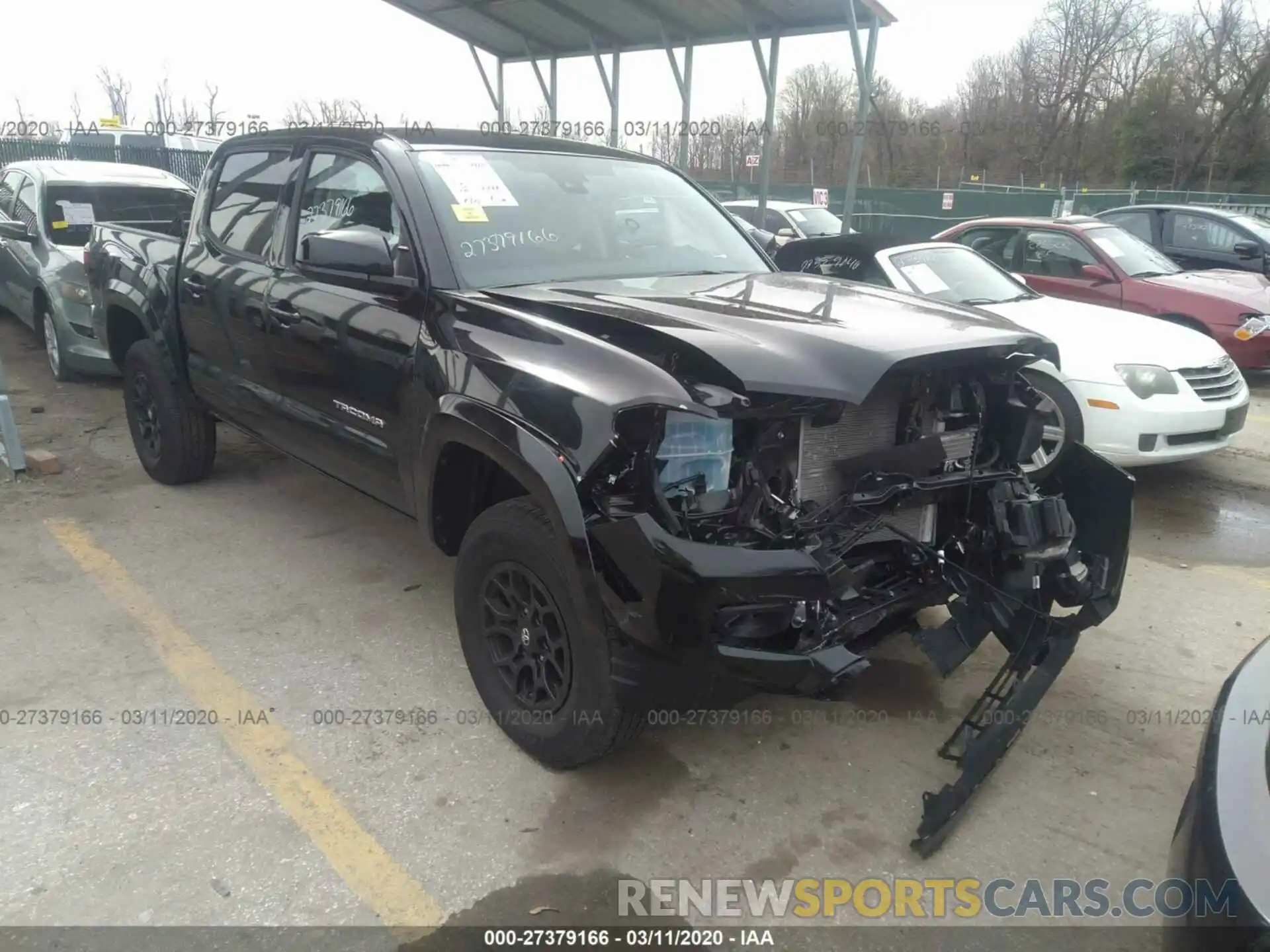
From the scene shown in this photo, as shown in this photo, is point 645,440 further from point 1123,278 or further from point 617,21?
point 617,21

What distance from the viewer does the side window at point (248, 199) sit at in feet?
13.4

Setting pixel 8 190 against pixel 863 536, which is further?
pixel 8 190

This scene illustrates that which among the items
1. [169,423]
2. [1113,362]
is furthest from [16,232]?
[1113,362]

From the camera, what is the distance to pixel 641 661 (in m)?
→ 2.41

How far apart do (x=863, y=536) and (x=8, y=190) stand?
30.3 ft

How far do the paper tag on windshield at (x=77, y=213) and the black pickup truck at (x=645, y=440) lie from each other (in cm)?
473

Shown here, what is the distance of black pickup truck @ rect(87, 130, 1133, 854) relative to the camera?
2.36m

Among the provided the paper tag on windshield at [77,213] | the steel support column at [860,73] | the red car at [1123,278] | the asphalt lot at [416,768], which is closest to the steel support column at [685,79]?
the steel support column at [860,73]

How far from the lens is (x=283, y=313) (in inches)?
150

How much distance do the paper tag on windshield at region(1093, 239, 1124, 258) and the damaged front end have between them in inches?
235

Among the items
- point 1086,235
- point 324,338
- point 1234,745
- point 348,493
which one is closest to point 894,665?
point 1234,745

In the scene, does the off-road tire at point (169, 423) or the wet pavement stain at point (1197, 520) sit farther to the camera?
the off-road tire at point (169, 423)

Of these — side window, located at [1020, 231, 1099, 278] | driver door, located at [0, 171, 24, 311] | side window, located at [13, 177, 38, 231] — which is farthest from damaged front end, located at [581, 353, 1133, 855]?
driver door, located at [0, 171, 24, 311]

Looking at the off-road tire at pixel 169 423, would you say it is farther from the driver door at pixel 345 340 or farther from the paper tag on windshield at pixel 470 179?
the paper tag on windshield at pixel 470 179
